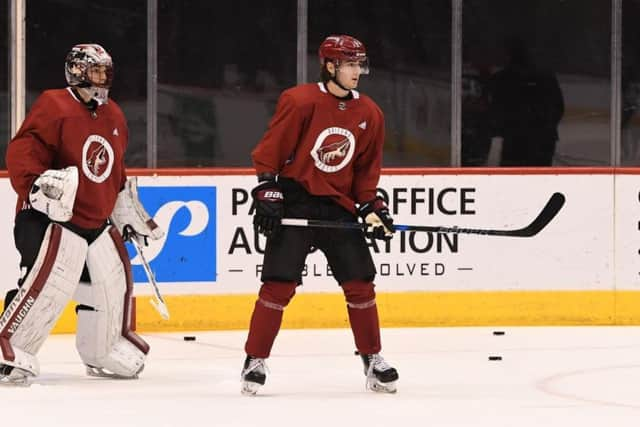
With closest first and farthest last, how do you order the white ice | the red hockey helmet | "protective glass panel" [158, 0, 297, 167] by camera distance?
the white ice, the red hockey helmet, "protective glass panel" [158, 0, 297, 167]

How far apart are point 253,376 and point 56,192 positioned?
99 cm

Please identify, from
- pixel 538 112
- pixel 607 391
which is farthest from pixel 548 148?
pixel 607 391

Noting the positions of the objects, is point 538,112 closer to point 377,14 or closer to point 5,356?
point 377,14

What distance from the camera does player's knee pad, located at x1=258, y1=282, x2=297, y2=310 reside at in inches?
268

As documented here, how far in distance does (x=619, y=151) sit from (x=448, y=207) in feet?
3.18

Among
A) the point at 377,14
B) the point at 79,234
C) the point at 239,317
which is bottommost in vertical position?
the point at 239,317

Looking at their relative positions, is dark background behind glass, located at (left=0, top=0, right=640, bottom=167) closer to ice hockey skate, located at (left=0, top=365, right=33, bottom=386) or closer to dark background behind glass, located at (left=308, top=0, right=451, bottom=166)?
dark background behind glass, located at (left=308, top=0, right=451, bottom=166)

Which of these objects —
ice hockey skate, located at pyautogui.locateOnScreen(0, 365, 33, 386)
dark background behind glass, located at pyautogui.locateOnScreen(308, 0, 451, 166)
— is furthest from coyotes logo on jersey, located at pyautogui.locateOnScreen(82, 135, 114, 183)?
dark background behind glass, located at pyautogui.locateOnScreen(308, 0, 451, 166)

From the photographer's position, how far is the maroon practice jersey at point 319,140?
6.75 meters

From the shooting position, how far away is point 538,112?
942 centimetres

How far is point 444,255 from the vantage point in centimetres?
915

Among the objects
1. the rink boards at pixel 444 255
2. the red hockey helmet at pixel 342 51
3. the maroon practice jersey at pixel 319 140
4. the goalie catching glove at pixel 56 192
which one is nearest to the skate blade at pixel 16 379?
the goalie catching glove at pixel 56 192

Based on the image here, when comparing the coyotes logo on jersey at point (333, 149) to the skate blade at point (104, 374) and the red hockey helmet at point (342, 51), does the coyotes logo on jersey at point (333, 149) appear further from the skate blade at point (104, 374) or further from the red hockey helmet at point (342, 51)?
the skate blade at point (104, 374)

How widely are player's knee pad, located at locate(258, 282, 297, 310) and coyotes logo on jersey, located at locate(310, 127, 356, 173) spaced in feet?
1.46
